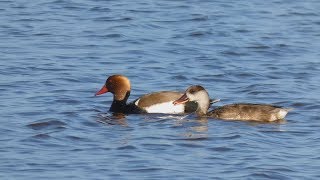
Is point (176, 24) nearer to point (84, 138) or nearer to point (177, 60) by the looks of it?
point (177, 60)

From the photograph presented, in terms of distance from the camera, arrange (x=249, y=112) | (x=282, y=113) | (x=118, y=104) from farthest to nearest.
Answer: (x=118, y=104), (x=249, y=112), (x=282, y=113)

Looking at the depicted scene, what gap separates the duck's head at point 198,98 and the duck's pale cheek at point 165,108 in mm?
100

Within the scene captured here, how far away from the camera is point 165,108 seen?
1464 centimetres

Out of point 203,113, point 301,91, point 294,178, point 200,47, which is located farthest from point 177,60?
point 294,178

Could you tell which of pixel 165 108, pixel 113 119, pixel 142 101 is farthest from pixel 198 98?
pixel 113 119

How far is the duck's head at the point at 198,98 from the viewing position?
14.4 meters

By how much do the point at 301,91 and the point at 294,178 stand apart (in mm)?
5047

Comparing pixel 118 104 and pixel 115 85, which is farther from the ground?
pixel 115 85

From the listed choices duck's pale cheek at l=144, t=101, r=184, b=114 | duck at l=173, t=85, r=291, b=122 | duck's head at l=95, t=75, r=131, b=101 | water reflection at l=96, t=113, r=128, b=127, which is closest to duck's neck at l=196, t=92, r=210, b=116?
duck at l=173, t=85, r=291, b=122

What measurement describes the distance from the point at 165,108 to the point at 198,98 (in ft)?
1.64

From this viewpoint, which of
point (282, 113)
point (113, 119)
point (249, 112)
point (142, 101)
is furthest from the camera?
point (142, 101)

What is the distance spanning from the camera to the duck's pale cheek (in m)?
14.6

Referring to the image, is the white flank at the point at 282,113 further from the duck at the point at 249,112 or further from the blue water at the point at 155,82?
the blue water at the point at 155,82

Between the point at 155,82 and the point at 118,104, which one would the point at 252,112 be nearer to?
the point at 118,104
